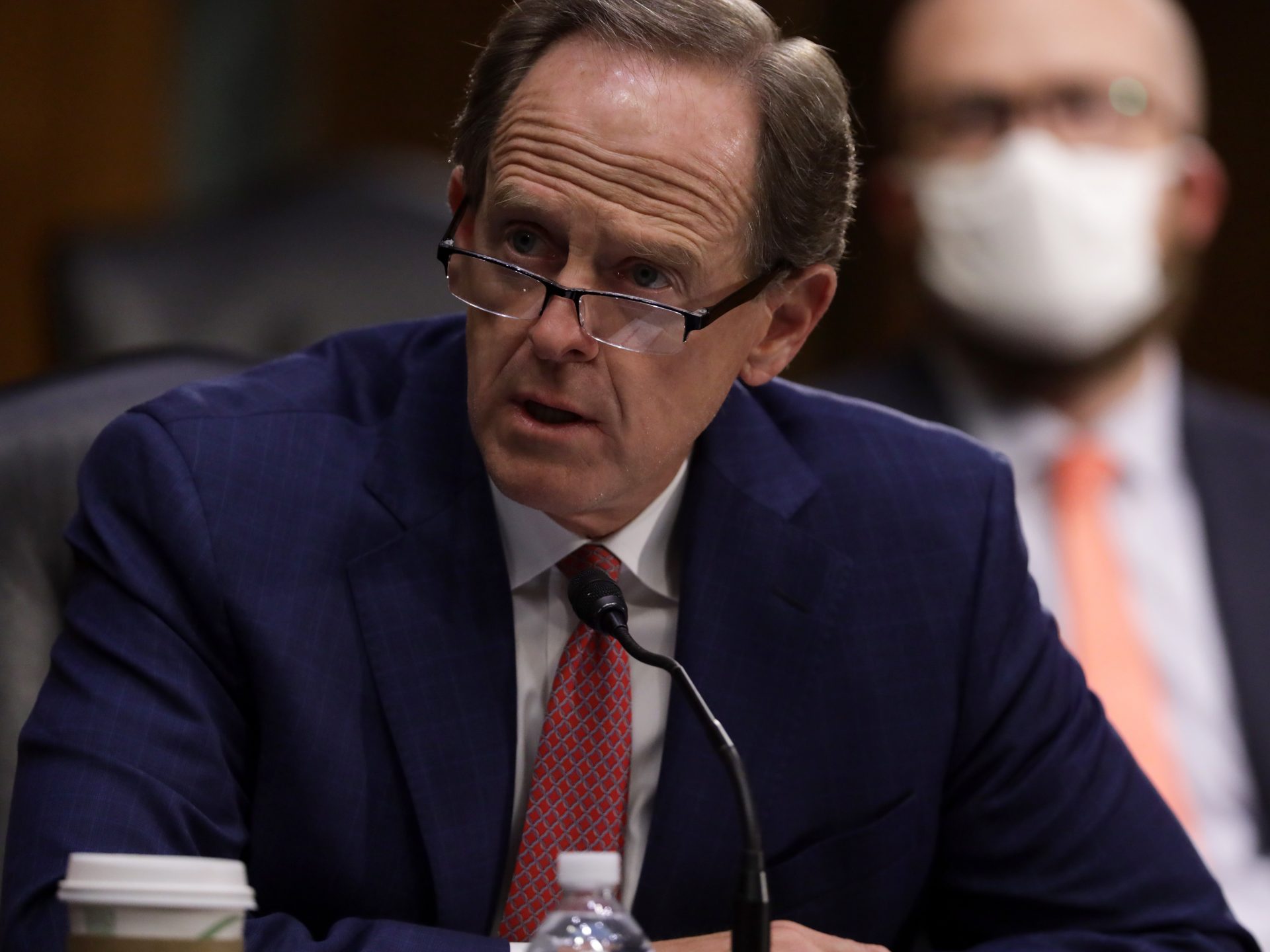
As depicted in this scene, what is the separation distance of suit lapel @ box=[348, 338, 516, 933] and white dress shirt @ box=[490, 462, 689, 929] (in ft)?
0.10

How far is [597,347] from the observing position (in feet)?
4.73

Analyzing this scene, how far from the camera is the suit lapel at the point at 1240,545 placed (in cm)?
257

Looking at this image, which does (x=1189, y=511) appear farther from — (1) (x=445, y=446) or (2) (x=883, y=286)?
(2) (x=883, y=286)

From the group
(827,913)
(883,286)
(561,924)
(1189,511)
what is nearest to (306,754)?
(561,924)

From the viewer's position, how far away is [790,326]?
1.69 meters

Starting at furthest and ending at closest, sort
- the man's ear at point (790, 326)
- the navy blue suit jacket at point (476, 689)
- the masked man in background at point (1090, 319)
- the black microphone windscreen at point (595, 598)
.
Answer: the masked man in background at point (1090, 319)
the man's ear at point (790, 326)
the navy blue suit jacket at point (476, 689)
the black microphone windscreen at point (595, 598)

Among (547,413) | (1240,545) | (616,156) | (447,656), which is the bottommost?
(1240,545)

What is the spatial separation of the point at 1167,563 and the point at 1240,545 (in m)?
0.12

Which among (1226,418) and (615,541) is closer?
(615,541)

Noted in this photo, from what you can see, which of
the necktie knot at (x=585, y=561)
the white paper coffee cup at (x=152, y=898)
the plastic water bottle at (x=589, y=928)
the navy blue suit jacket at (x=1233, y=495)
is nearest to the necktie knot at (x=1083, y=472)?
the navy blue suit jacket at (x=1233, y=495)

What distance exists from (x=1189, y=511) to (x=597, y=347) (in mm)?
1646

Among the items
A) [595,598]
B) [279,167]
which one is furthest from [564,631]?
[279,167]

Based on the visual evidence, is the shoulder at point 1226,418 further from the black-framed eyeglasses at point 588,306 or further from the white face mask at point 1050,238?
the black-framed eyeglasses at point 588,306

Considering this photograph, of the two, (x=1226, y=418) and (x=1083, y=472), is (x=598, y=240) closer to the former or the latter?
(x=1083, y=472)
